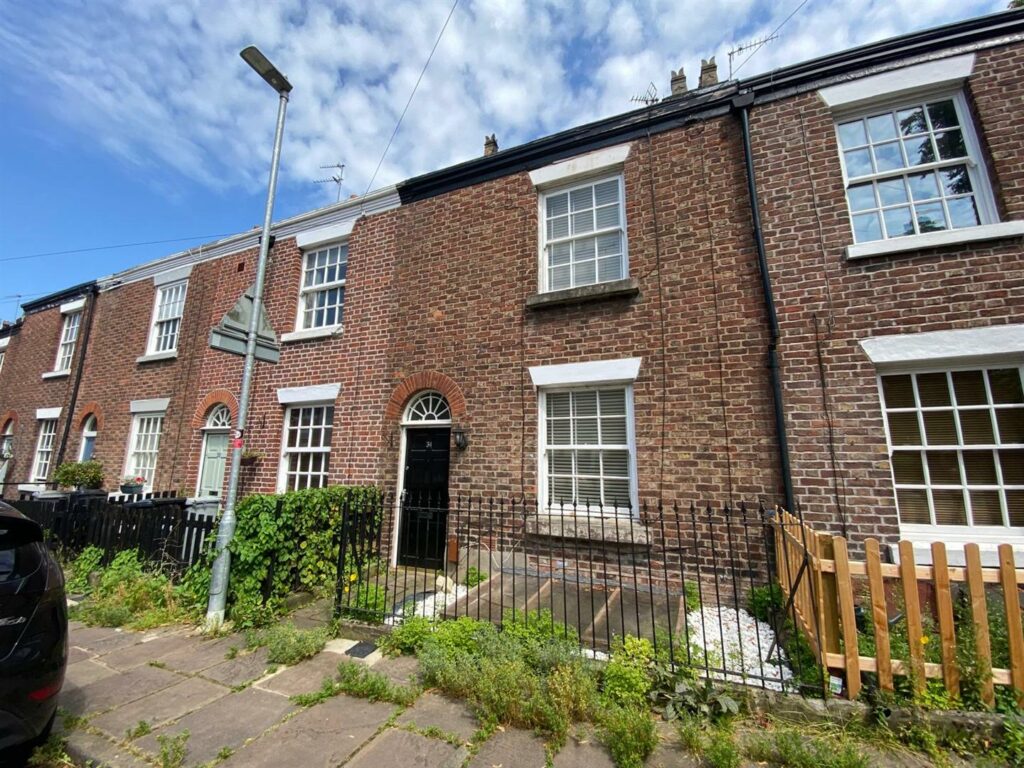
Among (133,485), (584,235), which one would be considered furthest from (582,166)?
(133,485)

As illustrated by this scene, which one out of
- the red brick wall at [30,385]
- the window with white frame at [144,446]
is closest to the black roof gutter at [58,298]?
the red brick wall at [30,385]

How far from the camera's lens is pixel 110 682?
12.9 feet

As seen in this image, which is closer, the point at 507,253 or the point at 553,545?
the point at 553,545

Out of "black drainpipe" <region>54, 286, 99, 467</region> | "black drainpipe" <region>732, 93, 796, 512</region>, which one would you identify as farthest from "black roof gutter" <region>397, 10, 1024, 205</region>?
"black drainpipe" <region>54, 286, 99, 467</region>

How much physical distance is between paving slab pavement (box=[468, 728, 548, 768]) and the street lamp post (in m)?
3.76

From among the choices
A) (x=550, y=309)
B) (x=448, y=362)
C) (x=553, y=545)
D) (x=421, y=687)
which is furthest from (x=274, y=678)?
(x=550, y=309)

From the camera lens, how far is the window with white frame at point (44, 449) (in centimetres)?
1322

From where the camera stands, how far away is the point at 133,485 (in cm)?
1030

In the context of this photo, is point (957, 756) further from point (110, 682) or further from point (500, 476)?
point (110, 682)

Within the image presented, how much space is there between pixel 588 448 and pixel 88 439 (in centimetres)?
1454

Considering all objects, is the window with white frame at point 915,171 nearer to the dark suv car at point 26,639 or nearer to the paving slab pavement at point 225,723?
the paving slab pavement at point 225,723

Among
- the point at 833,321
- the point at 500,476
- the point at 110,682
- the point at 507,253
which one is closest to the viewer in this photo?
the point at 110,682

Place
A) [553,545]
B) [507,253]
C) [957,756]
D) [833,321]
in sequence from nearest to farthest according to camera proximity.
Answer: [957,756] < [833,321] < [553,545] < [507,253]

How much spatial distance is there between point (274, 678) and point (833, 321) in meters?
7.04
